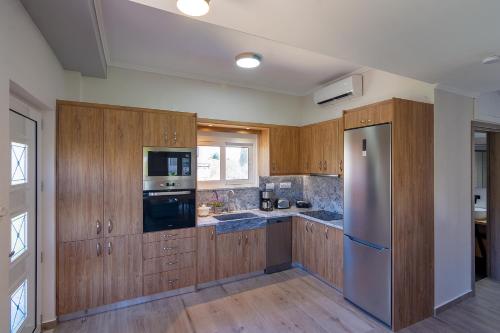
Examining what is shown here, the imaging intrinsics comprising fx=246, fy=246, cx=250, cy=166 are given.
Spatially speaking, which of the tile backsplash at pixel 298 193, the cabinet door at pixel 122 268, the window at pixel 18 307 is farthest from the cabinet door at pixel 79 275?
the tile backsplash at pixel 298 193

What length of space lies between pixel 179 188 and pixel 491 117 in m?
3.92

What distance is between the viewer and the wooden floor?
238 centimetres

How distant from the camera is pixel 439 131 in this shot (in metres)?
2.62

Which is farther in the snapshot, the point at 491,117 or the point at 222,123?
the point at 222,123

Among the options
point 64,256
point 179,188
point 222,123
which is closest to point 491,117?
point 222,123

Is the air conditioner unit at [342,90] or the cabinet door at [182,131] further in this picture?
the air conditioner unit at [342,90]

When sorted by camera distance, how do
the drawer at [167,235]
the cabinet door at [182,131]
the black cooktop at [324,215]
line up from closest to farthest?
the drawer at [167,235] < the cabinet door at [182,131] < the black cooktop at [324,215]

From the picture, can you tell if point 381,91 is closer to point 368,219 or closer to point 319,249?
point 368,219

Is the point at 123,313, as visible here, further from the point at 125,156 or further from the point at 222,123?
the point at 222,123

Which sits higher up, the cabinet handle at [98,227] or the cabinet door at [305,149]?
the cabinet door at [305,149]

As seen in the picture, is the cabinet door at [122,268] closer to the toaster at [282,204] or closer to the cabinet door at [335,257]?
the toaster at [282,204]

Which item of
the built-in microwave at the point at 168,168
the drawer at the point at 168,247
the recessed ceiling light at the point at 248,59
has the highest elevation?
the recessed ceiling light at the point at 248,59

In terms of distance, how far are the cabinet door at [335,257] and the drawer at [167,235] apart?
1699 mm

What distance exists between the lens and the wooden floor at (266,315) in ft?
7.80
